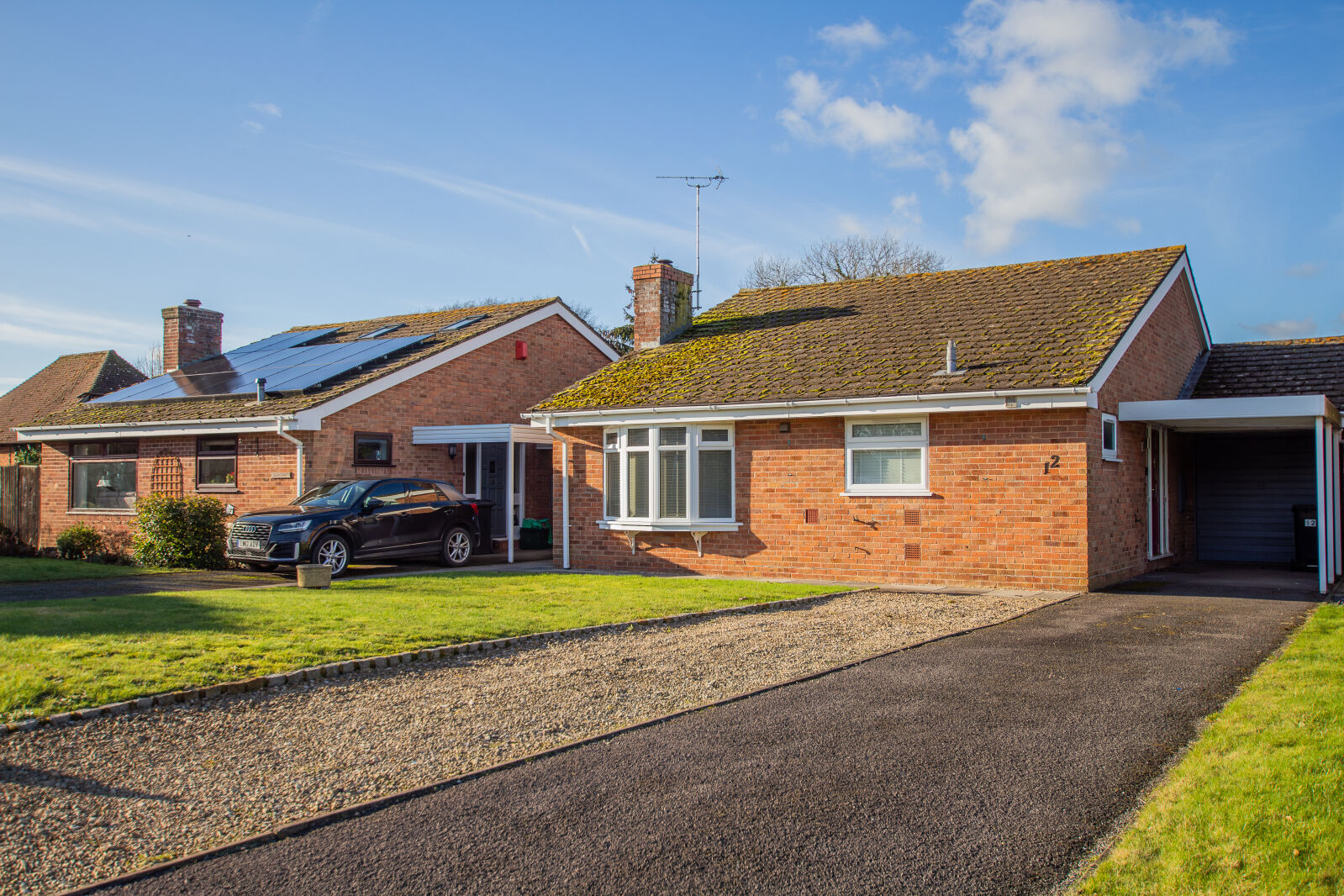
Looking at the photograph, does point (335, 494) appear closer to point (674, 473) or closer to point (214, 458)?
point (214, 458)

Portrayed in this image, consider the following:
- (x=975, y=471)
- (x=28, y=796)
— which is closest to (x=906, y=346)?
(x=975, y=471)

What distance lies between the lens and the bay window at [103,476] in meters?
20.6

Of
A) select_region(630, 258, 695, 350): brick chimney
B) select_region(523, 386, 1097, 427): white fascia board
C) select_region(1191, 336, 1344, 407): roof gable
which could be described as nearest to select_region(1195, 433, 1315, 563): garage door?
select_region(1191, 336, 1344, 407): roof gable

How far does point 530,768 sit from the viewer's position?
563 centimetres

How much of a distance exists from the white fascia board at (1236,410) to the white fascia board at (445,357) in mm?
12355

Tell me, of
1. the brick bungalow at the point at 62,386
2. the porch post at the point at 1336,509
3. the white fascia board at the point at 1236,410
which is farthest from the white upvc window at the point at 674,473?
the brick bungalow at the point at 62,386

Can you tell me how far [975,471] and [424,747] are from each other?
9.73 meters

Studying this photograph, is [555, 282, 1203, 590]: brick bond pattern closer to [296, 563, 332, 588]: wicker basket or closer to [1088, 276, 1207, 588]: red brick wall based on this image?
[1088, 276, 1207, 588]: red brick wall

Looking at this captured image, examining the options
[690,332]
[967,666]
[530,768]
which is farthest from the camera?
[690,332]

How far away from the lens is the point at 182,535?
1739 centimetres

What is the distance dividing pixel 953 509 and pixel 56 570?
14059 mm

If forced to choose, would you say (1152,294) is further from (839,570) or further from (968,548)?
(839,570)

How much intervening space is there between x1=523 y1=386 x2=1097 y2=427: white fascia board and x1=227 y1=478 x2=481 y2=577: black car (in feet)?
7.39

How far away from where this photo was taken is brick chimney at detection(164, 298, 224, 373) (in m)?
24.8
